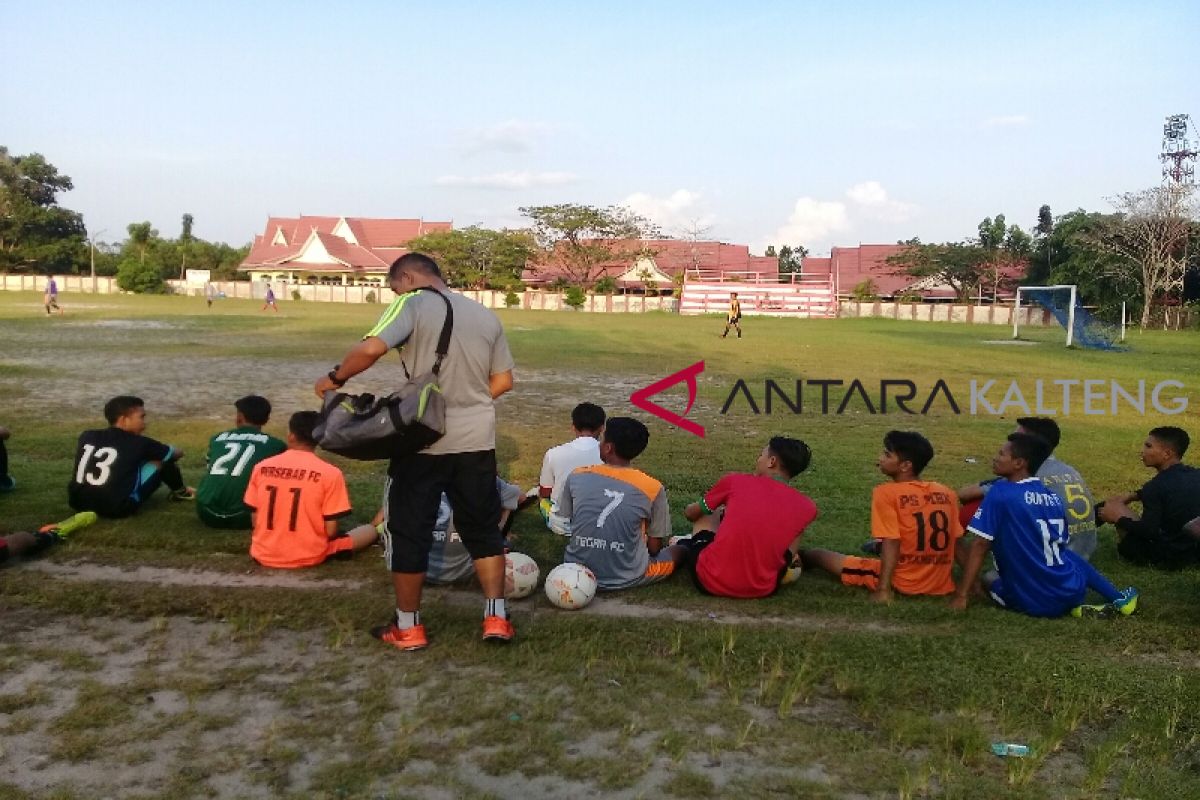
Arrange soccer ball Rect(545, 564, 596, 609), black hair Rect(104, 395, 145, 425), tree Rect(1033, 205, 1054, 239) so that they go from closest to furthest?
soccer ball Rect(545, 564, 596, 609) → black hair Rect(104, 395, 145, 425) → tree Rect(1033, 205, 1054, 239)

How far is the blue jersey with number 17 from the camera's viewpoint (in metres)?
4.74

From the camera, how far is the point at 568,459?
6.00 m

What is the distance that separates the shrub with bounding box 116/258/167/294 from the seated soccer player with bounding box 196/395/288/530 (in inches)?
2635

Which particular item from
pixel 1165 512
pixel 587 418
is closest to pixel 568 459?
pixel 587 418

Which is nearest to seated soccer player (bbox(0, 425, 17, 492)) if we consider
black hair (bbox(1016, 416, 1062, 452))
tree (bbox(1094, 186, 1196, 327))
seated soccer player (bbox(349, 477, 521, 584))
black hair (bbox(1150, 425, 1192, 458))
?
seated soccer player (bbox(349, 477, 521, 584))

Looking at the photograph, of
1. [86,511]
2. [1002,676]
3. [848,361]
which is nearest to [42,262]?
[848,361]

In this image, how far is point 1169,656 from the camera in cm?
427

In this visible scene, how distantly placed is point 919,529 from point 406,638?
9.19 ft

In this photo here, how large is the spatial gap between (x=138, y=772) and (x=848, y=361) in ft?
63.7

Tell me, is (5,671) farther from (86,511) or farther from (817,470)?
(817,470)

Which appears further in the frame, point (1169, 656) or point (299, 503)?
point (299, 503)

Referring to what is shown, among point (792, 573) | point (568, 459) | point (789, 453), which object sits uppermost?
point (789, 453)

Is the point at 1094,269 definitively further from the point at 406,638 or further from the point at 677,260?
the point at 406,638

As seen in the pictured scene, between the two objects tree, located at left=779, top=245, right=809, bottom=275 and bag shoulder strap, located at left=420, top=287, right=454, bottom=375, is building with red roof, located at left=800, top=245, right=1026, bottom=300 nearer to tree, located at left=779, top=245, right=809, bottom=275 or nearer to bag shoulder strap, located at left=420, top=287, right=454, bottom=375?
tree, located at left=779, top=245, right=809, bottom=275
